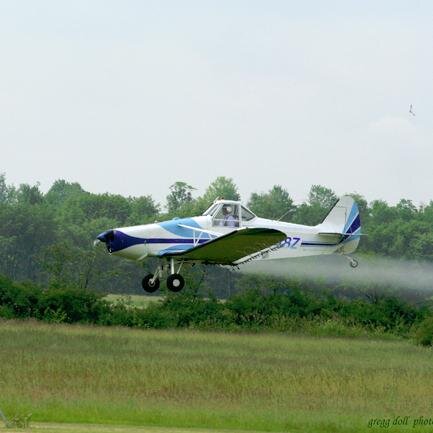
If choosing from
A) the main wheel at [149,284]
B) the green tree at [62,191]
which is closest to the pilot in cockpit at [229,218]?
the main wheel at [149,284]

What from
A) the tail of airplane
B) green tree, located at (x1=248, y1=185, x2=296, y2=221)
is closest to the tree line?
green tree, located at (x1=248, y1=185, x2=296, y2=221)

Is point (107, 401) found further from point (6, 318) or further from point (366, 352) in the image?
point (6, 318)

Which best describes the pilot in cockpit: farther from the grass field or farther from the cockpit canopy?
the grass field

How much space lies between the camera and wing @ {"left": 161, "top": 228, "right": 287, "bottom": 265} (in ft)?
123

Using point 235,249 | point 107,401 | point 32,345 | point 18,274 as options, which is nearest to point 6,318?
point 32,345

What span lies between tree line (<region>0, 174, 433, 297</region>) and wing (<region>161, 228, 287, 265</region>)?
888 inches

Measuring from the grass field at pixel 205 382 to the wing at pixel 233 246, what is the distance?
3.06 m

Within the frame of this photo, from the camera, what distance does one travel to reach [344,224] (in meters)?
41.6

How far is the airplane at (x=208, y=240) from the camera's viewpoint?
37.8 metres

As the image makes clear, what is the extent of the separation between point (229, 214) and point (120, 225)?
301 feet

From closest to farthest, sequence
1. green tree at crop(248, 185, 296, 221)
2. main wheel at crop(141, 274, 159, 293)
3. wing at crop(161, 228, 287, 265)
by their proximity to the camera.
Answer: main wheel at crop(141, 274, 159, 293) < wing at crop(161, 228, 287, 265) < green tree at crop(248, 185, 296, 221)

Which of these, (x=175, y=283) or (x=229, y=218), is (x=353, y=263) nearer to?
(x=229, y=218)

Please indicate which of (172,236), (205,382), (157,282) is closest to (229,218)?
(172,236)

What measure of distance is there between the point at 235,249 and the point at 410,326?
2054cm
